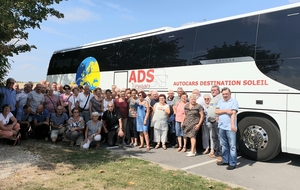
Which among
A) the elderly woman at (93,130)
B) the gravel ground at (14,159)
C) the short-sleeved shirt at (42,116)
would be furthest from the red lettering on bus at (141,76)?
the gravel ground at (14,159)

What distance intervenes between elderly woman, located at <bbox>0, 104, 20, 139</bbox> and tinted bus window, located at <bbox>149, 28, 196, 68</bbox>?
449 cm

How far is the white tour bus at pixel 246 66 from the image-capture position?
603cm

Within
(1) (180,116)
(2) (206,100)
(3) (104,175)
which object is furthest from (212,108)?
(3) (104,175)

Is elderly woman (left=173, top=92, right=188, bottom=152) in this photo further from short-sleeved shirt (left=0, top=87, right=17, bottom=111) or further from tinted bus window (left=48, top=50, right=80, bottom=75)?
tinted bus window (left=48, top=50, right=80, bottom=75)

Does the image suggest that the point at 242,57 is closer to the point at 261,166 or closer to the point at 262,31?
the point at 262,31

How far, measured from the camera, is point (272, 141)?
6.29m

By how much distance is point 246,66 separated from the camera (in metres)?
6.69

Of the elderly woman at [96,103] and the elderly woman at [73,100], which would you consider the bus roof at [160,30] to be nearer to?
the elderly woman at [96,103]

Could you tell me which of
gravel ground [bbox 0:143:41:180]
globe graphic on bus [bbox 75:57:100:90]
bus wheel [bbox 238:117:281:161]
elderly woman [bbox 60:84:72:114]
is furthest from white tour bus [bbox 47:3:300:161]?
gravel ground [bbox 0:143:41:180]

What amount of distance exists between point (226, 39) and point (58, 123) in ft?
18.2

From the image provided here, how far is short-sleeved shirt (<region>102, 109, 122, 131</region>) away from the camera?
8031mm

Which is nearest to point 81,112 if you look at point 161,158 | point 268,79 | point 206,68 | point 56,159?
point 56,159

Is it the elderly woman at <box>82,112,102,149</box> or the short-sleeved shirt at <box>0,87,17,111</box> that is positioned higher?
the short-sleeved shirt at <box>0,87,17,111</box>

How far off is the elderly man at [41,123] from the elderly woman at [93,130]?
1.54 meters
